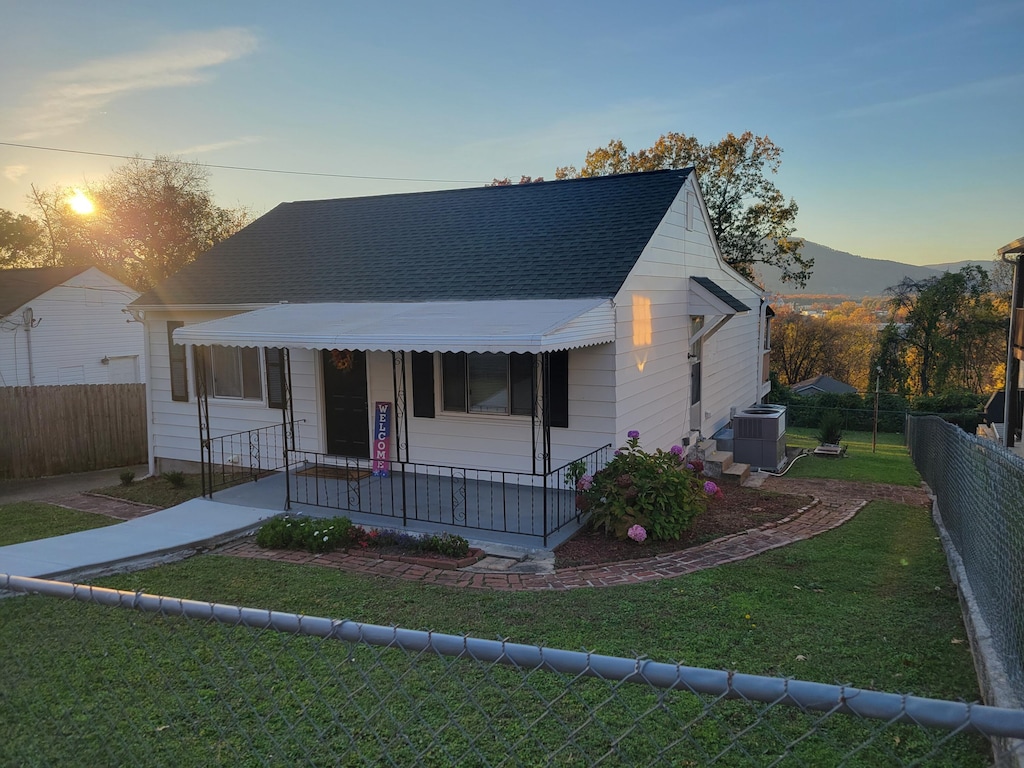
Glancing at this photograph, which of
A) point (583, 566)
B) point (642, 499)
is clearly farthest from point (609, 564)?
point (642, 499)

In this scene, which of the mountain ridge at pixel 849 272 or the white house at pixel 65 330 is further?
the mountain ridge at pixel 849 272

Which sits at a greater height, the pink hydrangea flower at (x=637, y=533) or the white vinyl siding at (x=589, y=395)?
the white vinyl siding at (x=589, y=395)

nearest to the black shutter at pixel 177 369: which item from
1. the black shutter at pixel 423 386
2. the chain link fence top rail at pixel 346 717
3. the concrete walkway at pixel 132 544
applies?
the concrete walkway at pixel 132 544

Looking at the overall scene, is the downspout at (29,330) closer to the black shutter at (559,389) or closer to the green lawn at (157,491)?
the green lawn at (157,491)

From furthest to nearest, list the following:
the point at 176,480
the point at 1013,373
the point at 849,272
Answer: the point at 849,272 → the point at 1013,373 → the point at 176,480

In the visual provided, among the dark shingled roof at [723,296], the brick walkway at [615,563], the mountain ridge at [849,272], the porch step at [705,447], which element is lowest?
the brick walkway at [615,563]

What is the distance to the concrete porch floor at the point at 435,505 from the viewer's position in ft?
26.7

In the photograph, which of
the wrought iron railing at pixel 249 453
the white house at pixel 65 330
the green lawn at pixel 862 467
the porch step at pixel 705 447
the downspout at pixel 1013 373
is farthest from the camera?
the white house at pixel 65 330

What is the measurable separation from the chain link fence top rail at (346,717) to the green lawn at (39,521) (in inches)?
186

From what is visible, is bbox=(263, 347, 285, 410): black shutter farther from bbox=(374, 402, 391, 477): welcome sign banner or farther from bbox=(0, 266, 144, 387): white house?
bbox=(0, 266, 144, 387): white house

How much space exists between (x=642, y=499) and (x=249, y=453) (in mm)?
7369

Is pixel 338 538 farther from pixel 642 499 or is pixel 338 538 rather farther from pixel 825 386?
pixel 825 386

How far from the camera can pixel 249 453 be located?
11750mm

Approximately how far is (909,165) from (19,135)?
99.2 ft
